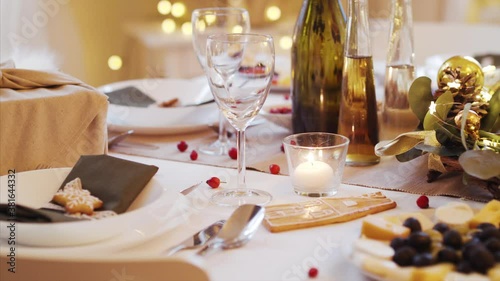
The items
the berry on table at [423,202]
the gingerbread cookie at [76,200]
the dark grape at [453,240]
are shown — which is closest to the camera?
the dark grape at [453,240]

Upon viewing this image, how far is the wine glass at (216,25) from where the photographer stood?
1211mm

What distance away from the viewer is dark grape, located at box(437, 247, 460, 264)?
2.06ft

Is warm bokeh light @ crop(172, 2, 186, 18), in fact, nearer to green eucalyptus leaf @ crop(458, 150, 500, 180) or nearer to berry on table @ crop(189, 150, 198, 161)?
berry on table @ crop(189, 150, 198, 161)

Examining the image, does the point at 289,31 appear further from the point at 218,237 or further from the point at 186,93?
the point at 218,237

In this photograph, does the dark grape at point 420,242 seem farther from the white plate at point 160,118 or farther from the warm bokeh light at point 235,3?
the warm bokeh light at point 235,3

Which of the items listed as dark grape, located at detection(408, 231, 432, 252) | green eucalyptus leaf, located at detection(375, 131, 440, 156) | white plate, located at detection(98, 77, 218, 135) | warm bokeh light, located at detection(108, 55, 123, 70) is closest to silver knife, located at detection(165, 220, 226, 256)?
dark grape, located at detection(408, 231, 432, 252)

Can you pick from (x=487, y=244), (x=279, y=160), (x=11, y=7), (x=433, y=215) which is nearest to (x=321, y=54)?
(x=279, y=160)

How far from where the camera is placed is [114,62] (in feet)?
10.9

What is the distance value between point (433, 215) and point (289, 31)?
283 centimetres

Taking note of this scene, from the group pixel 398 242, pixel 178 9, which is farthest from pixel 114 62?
pixel 398 242

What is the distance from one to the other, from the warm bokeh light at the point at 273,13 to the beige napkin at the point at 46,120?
2.73 m

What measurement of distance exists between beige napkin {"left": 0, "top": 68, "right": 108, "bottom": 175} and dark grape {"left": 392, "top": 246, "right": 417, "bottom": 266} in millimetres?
545

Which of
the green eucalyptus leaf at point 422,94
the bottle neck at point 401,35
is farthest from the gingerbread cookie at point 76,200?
the bottle neck at point 401,35

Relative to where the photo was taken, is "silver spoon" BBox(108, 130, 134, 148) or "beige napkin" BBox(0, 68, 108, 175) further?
"silver spoon" BBox(108, 130, 134, 148)
